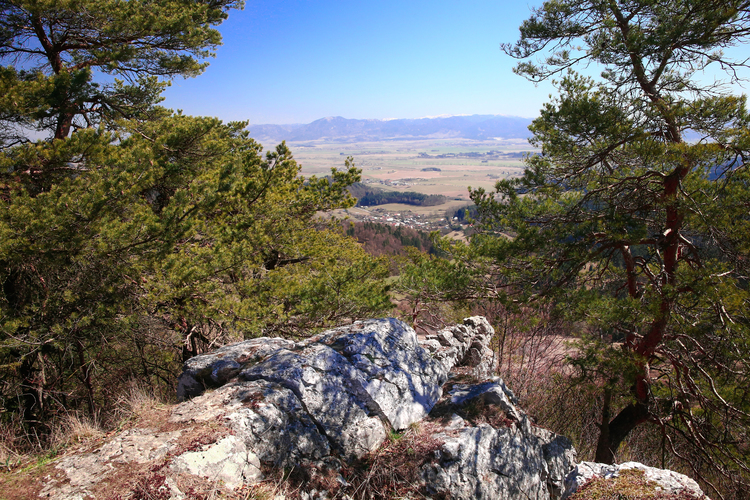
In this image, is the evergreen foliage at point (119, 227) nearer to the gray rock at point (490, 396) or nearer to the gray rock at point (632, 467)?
the gray rock at point (490, 396)

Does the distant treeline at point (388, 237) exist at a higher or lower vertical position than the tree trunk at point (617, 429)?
lower

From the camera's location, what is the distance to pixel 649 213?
650 centimetres

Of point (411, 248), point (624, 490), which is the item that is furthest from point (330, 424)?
point (411, 248)

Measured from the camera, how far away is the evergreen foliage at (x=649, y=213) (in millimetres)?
4648

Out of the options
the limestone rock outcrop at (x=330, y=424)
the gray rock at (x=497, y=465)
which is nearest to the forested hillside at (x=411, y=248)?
the limestone rock outcrop at (x=330, y=424)

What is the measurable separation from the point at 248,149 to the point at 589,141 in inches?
321

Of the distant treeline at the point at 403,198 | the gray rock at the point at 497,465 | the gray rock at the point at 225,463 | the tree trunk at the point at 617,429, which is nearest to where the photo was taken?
the gray rock at the point at 225,463

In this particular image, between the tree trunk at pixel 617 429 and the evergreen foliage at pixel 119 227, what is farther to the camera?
the tree trunk at pixel 617 429

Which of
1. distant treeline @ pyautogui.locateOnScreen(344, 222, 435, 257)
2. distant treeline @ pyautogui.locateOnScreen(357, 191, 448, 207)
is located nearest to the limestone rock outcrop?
distant treeline @ pyautogui.locateOnScreen(344, 222, 435, 257)

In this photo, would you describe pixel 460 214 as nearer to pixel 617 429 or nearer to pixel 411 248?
pixel 411 248

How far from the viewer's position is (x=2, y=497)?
2467 millimetres

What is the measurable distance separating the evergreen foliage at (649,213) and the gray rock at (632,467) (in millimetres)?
1380

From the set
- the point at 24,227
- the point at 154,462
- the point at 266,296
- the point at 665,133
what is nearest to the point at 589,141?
the point at 665,133

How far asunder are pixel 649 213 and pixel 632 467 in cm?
439
